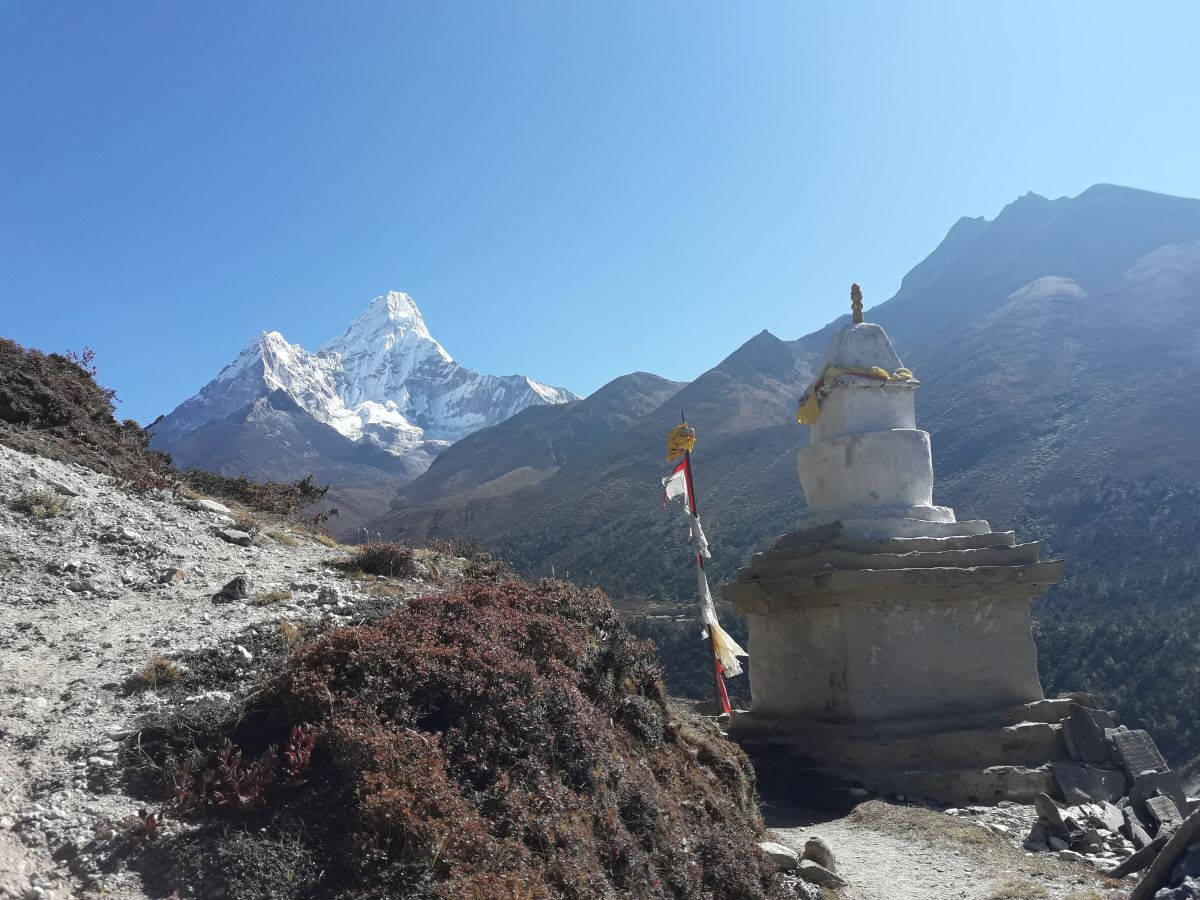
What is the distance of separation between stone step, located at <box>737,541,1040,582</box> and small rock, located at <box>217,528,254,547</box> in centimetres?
660

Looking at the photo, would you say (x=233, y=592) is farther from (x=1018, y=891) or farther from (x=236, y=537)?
(x=1018, y=891)

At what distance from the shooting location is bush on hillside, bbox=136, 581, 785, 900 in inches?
164

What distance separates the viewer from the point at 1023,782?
9.60 metres

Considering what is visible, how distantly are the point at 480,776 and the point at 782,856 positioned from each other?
2.97 meters

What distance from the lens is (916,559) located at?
10.9 m

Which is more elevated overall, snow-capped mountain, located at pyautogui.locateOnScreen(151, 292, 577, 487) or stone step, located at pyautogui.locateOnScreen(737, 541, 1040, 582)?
snow-capped mountain, located at pyautogui.locateOnScreen(151, 292, 577, 487)

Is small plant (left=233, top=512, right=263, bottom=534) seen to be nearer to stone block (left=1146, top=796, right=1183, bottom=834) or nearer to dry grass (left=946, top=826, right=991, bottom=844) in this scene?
dry grass (left=946, top=826, right=991, bottom=844)

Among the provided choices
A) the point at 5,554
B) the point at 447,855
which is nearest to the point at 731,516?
the point at 5,554

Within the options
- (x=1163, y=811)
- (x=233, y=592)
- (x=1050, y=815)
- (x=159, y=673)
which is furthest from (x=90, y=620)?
(x=1163, y=811)

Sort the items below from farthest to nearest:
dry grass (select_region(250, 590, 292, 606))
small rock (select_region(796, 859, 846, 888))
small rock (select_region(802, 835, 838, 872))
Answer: dry grass (select_region(250, 590, 292, 606)) < small rock (select_region(802, 835, 838, 872)) < small rock (select_region(796, 859, 846, 888))

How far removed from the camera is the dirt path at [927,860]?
6.73 metres

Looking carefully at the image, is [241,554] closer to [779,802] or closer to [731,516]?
[779,802]

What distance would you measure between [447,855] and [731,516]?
133 ft

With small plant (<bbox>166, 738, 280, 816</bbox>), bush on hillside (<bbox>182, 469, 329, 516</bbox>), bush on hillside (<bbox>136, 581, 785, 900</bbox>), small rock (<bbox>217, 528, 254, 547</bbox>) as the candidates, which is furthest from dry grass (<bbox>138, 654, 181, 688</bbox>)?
bush on hillside (<bbox>182, 469, 329, 516</bbox>)
